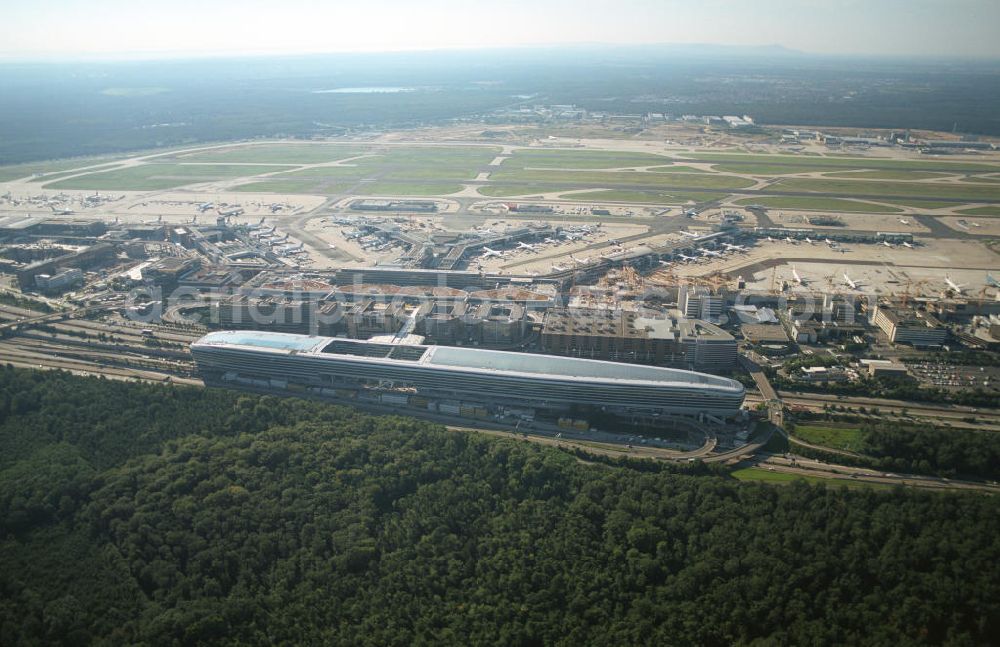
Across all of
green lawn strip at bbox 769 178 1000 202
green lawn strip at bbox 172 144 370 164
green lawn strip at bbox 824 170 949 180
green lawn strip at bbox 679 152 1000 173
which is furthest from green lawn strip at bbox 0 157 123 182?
green lawn strip at bbox 824 170 949 180

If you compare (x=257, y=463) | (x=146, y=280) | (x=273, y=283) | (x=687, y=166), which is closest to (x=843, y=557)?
(x=257, y=463)

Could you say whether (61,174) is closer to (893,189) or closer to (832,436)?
(832,436)

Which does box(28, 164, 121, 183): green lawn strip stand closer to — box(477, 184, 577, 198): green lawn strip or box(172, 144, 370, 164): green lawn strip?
box(172, 144, 370, 164): green lawn strip

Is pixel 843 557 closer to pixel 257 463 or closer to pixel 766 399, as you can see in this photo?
pixel 766 399

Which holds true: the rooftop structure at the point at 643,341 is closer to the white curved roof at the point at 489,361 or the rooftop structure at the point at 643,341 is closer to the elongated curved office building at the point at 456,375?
the white curved roof at the point at 489,361

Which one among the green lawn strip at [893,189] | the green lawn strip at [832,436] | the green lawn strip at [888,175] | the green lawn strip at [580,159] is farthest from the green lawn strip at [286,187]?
the green lawn strip at [888,175]
